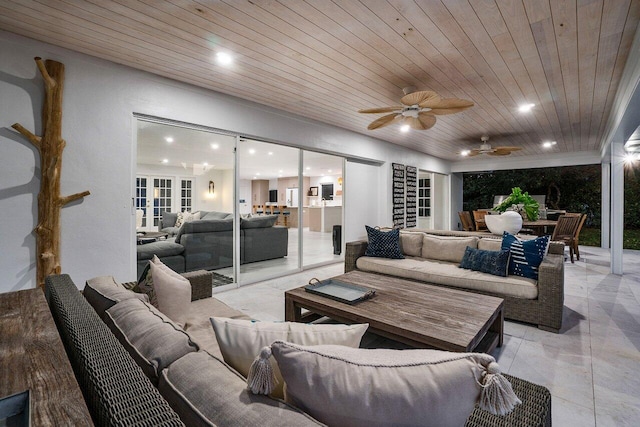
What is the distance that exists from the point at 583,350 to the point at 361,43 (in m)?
3.03

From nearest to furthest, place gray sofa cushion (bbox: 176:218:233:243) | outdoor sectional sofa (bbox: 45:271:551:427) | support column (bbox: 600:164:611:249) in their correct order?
outdoor sectional sofa (bbox: 45:271:551:427) < gray sofa cushion (bbox: 176:218:233:243) < support column (bbox: 600:164:611:249)

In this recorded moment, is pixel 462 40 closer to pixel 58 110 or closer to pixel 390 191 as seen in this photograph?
pixel 58 110

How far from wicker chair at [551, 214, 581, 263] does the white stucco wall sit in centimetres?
600

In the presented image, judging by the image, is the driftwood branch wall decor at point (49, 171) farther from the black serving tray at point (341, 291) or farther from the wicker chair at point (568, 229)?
the wicker chair at point (568, 229)

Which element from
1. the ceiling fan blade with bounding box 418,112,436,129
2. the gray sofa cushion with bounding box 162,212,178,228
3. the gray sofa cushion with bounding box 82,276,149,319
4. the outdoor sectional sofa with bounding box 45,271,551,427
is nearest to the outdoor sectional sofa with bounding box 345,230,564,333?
the ceiling fan blade with bounding box 418,112,436,129

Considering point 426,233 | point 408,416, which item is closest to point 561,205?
point 426,233

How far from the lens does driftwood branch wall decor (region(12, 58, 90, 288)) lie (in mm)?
2596

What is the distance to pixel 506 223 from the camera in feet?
11.8

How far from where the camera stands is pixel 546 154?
8047 mm

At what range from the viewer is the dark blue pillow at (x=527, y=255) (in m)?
2.95

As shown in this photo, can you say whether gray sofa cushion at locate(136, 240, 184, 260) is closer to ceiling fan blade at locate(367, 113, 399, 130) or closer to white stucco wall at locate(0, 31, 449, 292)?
white stucco wall at locate(0, 31, 449, 292)

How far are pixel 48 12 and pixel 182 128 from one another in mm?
1499

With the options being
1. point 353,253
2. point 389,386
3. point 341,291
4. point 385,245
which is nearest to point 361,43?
point 341,291

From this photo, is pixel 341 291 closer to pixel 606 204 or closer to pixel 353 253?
pixel 353 253
